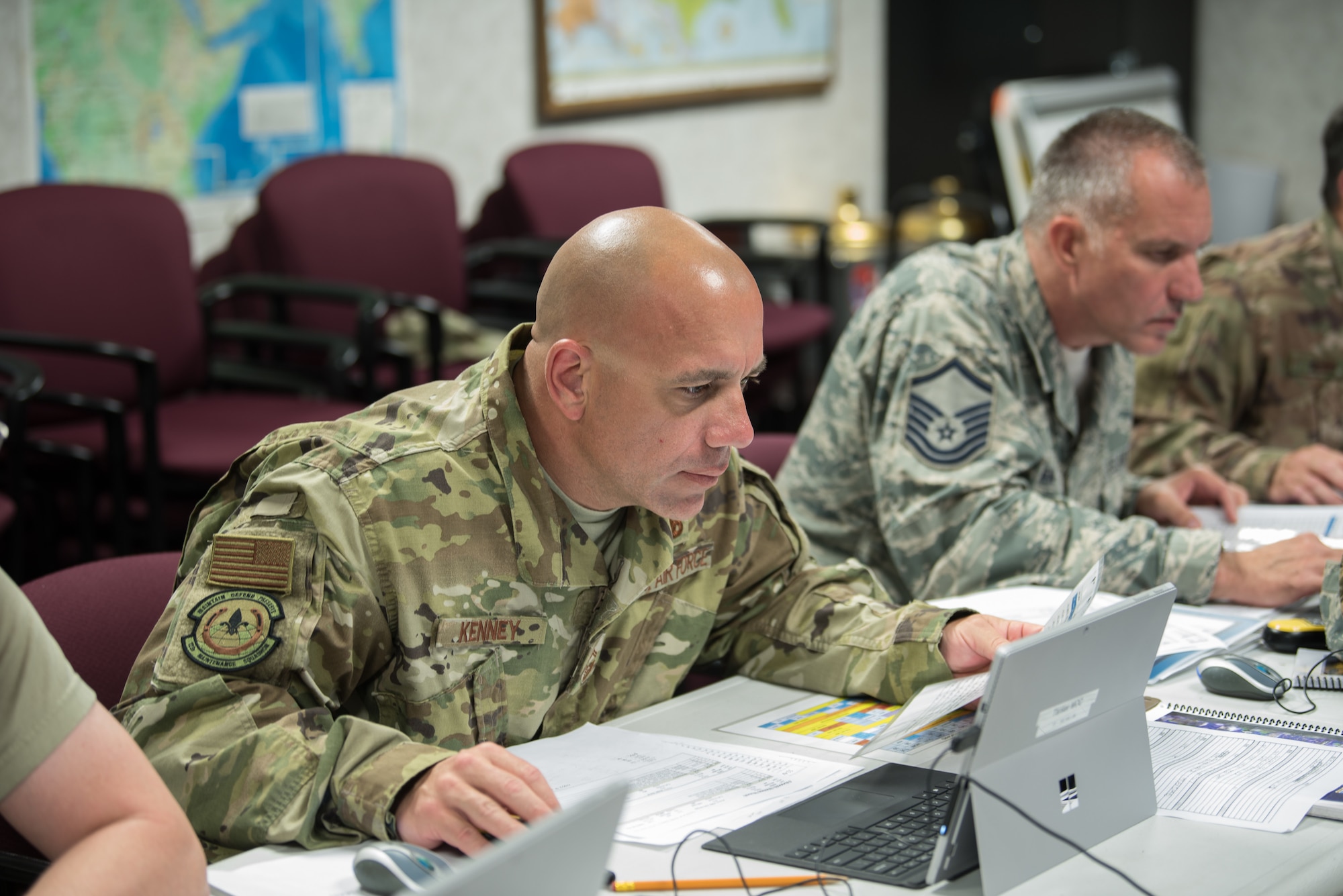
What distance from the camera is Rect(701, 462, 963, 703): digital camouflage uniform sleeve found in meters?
1.47

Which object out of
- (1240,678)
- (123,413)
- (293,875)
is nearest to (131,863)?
(293,875)

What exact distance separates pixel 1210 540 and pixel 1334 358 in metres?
0.93

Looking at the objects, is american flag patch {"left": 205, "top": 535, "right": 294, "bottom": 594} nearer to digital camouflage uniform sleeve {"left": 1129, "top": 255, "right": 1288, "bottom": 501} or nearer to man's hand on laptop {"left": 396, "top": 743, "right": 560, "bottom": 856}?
man's hand on laptop {"left": 396, "top": 743, "right": 560, "bottom": 856}

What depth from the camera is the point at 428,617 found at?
1.30 metres

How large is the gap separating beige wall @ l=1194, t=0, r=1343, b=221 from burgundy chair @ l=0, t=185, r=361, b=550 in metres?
4.43

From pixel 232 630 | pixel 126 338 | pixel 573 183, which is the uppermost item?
pixel 573 183

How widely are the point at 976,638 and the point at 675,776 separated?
1.17ft

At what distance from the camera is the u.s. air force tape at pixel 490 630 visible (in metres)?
1.31

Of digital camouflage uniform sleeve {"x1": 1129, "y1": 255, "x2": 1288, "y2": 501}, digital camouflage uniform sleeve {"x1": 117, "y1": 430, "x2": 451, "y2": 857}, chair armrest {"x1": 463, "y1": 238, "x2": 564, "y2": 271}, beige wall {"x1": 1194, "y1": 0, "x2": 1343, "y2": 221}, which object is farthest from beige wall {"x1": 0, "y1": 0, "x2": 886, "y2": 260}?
digital camouflage uniform sleeve {"x1": 117, "y1": 430, "x2": 451, "y2": 857}

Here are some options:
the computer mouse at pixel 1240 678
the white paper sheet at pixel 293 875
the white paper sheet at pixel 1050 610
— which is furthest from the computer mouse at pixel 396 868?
the computer mouse at pixel 1240 678

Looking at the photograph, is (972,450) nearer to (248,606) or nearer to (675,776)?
(675,776)

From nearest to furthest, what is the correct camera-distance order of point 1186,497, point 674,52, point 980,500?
point 980,500, point 1186,497, point 674,52

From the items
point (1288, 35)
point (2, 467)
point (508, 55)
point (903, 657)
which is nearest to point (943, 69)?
point (1288, 35)

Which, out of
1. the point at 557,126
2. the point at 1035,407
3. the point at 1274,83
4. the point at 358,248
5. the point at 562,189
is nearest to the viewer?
the point at 1035,407
